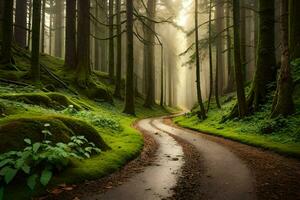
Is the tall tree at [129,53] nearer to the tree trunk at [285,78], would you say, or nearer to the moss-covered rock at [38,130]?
the tree trunk at [285,78]

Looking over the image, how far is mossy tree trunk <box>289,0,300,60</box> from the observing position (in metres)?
15.9

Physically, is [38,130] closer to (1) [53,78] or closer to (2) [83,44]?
(1) [53,78]

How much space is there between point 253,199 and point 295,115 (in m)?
7.79

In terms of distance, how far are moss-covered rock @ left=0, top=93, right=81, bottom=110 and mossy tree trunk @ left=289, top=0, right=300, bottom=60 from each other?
1154 cm

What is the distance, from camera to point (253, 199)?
557 cm

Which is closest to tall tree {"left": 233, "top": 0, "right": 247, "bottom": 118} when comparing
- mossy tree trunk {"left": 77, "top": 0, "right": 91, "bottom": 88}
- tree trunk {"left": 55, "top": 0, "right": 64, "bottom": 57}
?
mossy tree trunk {"left": 77, "top": 0, "right": 91, "bottom": 88}

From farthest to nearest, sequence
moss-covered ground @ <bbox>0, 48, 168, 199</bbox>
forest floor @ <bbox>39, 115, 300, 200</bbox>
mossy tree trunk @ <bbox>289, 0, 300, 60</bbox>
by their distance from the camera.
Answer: mossy tree trunk @ <bbox>289, 0, 300, 60</bbox> < moss-covered ground @ <bbox>0, 48, 168, 199</bbox> < forest floor @ <bbox>39, 115, 300, 200</bbox>

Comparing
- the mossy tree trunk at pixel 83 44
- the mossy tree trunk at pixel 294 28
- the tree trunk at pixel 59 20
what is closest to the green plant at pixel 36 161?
the mossy tree trunk at pixel 294 28

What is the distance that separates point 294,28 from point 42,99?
12553 millimetres

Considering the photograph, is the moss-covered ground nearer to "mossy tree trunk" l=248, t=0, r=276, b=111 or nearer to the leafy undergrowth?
the leafy undergrowth

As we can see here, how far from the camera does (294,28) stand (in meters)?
15.9

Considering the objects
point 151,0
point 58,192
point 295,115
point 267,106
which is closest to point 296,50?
point 267,106

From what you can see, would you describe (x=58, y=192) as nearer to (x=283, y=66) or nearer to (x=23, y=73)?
(x=283, y=66)

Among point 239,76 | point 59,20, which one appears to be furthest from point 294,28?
point 59,20
